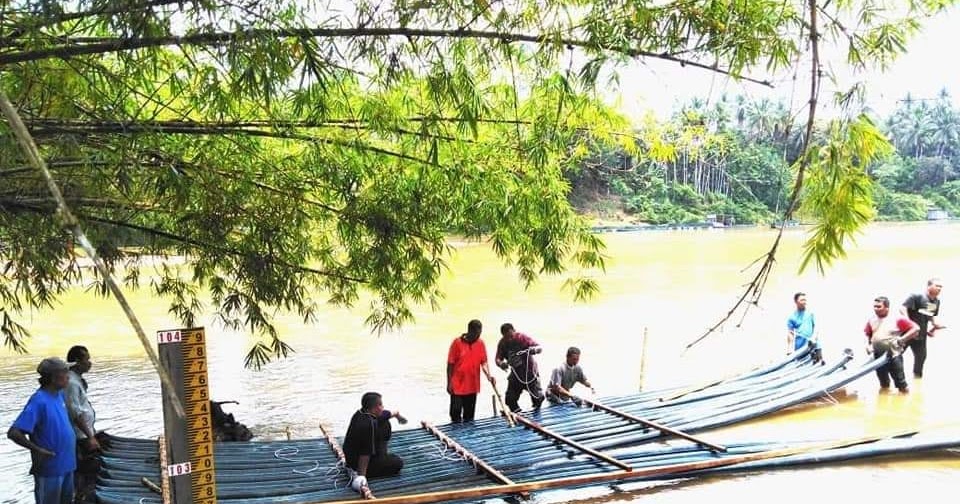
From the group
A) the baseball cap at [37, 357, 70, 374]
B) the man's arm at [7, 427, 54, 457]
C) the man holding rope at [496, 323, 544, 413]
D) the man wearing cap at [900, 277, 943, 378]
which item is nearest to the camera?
the man's arm at [7, 427, 54, 457]

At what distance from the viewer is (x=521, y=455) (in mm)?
5793

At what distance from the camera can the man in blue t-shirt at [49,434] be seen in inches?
160

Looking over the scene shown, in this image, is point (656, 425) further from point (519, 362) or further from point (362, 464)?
point (362, 464)

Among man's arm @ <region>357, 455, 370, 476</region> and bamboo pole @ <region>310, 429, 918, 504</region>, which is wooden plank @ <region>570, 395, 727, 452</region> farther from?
man's arm @ <region>357, 455, 370, 476</region>

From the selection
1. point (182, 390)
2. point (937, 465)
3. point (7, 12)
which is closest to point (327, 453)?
point (182, 390)

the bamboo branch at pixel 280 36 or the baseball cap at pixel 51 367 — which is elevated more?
the bamboo branch at pixel 280 36

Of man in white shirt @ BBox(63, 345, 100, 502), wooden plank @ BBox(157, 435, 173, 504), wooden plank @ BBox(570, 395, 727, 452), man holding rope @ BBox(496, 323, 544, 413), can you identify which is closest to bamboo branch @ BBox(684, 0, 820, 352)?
wooden plank @ BBox(157, 435, 173, 504)

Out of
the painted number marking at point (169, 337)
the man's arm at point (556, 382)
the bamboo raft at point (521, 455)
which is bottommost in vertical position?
the bamboo raft at point (521, 455)

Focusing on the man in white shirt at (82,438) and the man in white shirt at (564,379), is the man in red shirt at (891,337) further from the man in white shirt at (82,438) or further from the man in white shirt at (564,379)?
the man in white shirt at (82,438)

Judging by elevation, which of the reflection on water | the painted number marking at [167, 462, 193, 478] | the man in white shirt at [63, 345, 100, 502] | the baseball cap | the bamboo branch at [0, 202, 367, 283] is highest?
the bamboo branch at [0, 202, 367, 283]

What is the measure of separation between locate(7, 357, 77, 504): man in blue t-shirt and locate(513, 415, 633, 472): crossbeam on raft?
338 centimetres

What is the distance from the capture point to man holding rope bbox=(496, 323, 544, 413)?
7.49 meters

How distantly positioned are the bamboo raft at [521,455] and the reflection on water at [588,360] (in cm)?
26

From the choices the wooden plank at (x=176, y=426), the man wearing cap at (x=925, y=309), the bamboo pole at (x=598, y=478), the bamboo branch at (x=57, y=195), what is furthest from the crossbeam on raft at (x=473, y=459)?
the man wearing cap at (x=925, y=309)
